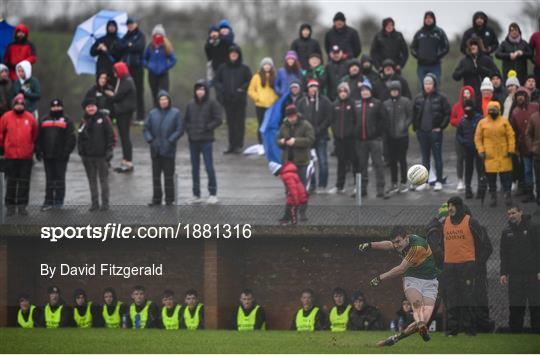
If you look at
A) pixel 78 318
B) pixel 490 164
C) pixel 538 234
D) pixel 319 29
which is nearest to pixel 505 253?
pixel 538 234

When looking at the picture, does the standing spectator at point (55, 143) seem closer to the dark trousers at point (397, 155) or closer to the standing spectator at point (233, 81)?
the standing spectator at point (233, 81)

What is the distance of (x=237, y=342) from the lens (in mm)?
20203

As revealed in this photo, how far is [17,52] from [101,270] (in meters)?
5.59

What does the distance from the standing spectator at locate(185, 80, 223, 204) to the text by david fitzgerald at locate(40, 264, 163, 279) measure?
5.47ft

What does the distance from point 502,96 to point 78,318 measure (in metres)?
7.91

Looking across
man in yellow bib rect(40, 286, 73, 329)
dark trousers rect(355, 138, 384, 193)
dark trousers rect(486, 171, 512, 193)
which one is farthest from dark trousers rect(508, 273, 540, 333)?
man in yellow bib rect(40, 286, 73, 329)

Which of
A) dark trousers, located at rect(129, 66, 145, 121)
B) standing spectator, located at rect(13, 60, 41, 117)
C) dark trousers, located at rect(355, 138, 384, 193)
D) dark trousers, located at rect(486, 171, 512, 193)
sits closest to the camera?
dark trousers, located at rect(486, 171, 512, 193)

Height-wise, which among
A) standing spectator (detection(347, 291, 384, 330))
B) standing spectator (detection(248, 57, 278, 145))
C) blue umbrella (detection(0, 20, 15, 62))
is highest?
blue umbrella (detection(0, 20, 15, 62))

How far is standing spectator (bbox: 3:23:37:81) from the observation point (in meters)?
26.7

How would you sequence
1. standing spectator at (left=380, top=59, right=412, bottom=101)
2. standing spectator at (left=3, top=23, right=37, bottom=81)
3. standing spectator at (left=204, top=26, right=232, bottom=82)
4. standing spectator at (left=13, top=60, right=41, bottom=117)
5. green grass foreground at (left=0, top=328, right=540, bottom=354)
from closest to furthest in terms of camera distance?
green grass foreground at (left=0, top=328, right=540, bottom=354), standing spectator at (left=380, top=59, right=412, bottom=101), standing spectator at (left=13, top=60, right=41, bottom=117), standing spectator at (left=3, top=23, right=37, bottom=81), standing spectator at (left=204, top=26, right=232, bottom=82)

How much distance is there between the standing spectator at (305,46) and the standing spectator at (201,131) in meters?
3.13

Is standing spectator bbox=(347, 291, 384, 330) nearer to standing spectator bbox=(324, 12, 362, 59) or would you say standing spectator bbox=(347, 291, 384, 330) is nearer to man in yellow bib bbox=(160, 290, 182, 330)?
man in yellow bib bbox=(160, 290, 182, 330)

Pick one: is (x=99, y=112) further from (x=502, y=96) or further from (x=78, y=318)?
(x=502, y=96)

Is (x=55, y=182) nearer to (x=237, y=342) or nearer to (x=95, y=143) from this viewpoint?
(x=95, y=143)
